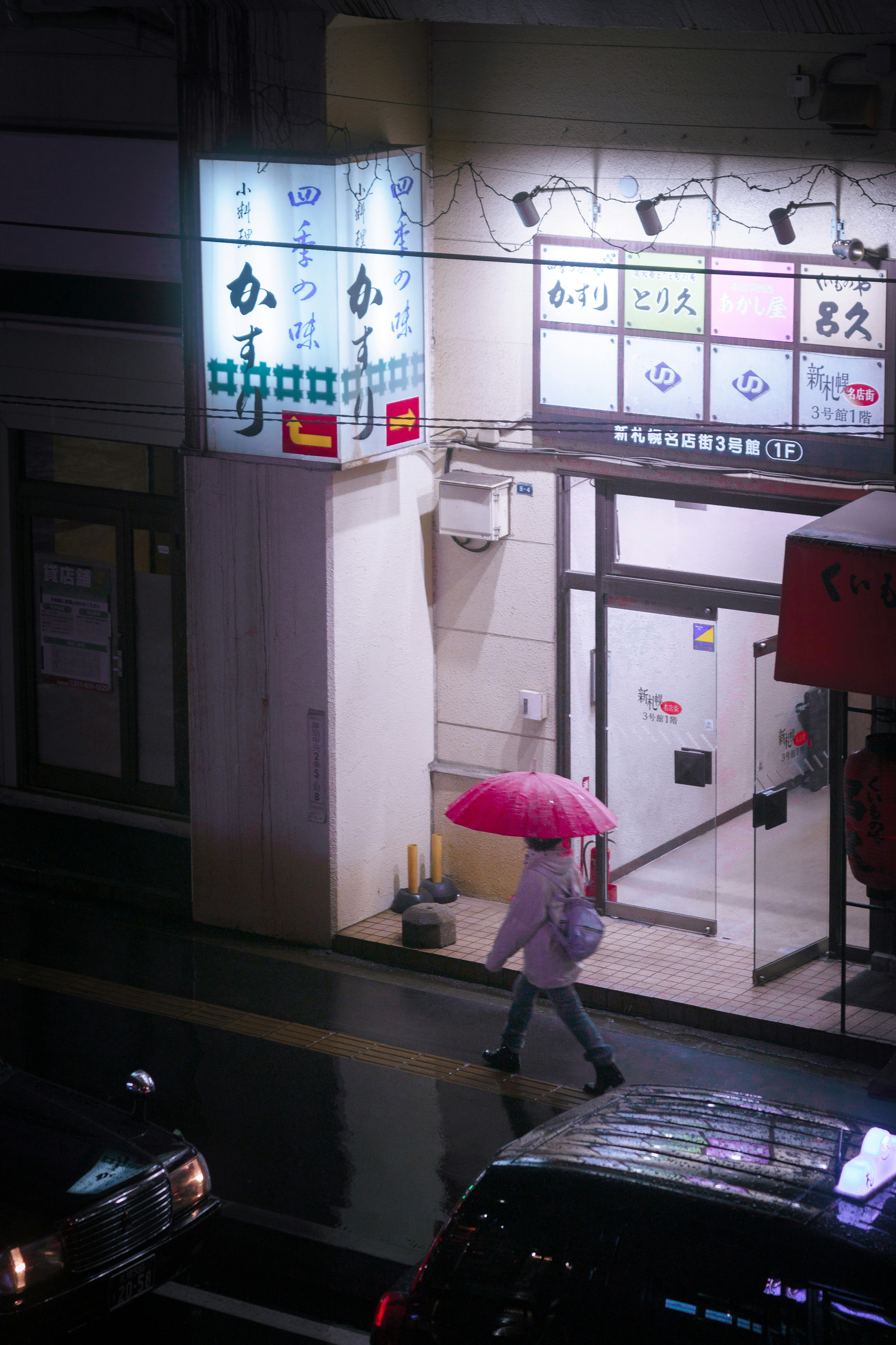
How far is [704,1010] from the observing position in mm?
11391

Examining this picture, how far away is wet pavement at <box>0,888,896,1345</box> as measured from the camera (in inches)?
330

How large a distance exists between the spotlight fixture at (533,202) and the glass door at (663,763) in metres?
2.93

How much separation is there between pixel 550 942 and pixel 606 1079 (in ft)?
3.23

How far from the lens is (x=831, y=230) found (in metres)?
11.0

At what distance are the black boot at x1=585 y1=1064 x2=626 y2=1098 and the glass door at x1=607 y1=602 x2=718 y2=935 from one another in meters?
2.60

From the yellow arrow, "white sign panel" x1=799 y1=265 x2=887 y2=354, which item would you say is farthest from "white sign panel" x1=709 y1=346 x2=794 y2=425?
the yellow arrow

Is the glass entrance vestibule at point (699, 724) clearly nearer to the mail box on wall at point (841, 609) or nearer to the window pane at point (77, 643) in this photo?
the mail box on wall at point (841, 609)

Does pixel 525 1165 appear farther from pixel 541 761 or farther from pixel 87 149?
pixel 87 149

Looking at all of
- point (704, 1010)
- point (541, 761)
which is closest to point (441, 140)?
point (541, 761)

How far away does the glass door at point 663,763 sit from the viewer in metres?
12.5

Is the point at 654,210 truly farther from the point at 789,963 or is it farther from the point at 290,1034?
the point at 290,1034

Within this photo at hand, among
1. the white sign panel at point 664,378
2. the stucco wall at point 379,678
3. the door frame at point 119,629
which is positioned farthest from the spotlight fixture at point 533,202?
the door frame at point 119,629

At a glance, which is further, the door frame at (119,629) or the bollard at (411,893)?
the door frame at (119,629)

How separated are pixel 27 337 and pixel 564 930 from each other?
7.58 m
